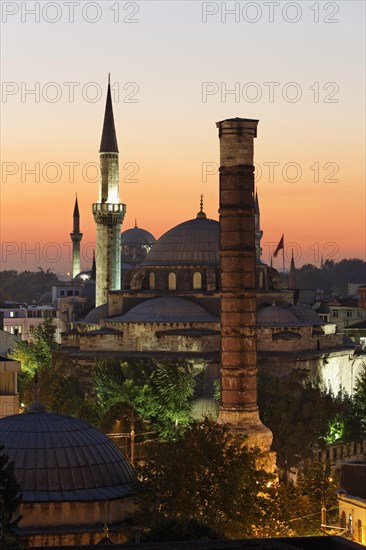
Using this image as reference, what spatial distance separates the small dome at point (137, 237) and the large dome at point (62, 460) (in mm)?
77066

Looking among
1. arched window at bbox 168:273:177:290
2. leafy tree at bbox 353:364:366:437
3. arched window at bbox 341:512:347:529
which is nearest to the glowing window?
arched window at bbox 168:273:177:290

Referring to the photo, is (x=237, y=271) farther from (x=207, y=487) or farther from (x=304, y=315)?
(x=304, y=315)

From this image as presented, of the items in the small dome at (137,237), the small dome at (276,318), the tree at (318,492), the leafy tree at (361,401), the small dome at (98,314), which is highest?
the small dome at (137,237)

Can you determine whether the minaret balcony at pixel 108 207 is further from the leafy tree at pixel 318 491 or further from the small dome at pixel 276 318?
the leafy tree at pixel 318 491

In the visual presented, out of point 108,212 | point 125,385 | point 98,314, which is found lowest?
point 125,385

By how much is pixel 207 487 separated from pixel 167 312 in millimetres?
26992

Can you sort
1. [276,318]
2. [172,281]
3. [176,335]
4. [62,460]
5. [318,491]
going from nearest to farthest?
[62,460], [318,491], [176,335], [276,318], [172,281]

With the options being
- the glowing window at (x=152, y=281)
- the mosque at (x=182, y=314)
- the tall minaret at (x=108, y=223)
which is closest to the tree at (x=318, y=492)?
the mosque at (x=182, y=314)

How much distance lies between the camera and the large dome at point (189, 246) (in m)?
70.9

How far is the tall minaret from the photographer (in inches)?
2972

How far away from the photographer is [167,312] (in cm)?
6712

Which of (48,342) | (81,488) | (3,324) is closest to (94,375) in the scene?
(48,342)

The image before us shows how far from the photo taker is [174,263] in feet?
234

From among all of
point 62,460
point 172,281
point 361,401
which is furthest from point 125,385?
point 62,460
